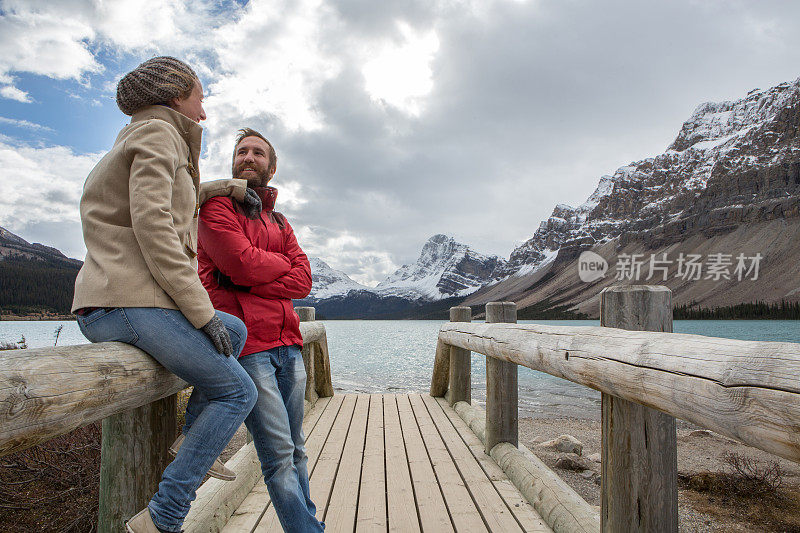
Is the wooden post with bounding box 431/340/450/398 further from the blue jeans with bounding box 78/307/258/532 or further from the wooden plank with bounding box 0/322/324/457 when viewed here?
the wooden plank with bounding box 0/322/324/457

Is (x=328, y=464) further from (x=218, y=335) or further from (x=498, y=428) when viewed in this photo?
(x=218, y=335)

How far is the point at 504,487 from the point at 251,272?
8.00 feet

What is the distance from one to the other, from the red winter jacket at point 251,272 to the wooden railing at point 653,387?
1.47m

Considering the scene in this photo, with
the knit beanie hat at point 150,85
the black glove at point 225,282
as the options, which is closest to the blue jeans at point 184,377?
the black glove at point 225,282


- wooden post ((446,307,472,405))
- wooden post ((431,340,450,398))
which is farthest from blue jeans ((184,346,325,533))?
wooden post ((431,340,450,398))

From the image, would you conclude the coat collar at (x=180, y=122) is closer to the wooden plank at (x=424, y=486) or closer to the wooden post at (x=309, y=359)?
the wooden plank at (x=424, y=486)

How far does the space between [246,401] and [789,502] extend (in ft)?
21.3

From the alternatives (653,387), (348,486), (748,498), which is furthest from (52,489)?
(748,498)

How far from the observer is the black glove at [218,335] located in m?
1.75

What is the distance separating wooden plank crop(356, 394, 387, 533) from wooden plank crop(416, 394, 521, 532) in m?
0.62

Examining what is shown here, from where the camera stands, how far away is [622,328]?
2.21 metres

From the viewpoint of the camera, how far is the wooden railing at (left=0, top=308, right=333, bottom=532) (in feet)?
4.05

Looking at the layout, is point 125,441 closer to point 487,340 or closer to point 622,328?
point 622,328

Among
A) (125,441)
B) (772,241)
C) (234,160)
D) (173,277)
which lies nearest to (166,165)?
(173,277)
